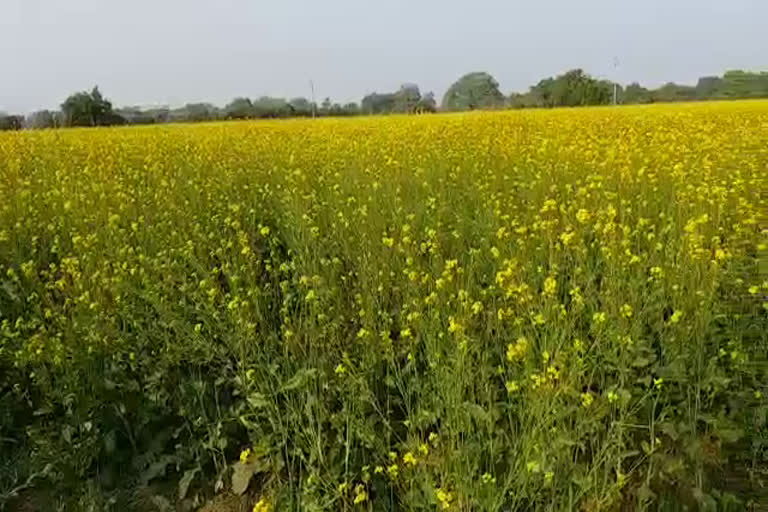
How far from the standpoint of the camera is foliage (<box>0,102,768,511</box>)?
236 centimetres

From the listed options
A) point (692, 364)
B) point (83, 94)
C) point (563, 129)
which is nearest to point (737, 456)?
point (692, 364)

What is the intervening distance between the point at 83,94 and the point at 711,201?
Answer: 2405 cm

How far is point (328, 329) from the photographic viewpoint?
3084mm

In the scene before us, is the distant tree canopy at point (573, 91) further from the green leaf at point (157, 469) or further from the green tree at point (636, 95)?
the green leaf at point (157, 469)

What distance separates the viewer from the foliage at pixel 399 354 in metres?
2.36

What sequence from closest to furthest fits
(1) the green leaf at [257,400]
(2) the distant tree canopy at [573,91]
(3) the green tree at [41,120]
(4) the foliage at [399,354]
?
(4) the foliage at [399,354] < (1) the green leaf at [257,400] < (3) the green tree at [41,120] < (2) the distant tree canopy at [573,91]

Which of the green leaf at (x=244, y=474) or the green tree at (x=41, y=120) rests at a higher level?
the green tree at (x=41, y=120)

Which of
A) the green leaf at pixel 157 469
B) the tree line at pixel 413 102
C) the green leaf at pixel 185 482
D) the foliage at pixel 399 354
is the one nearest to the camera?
→ the foliage at pixel 399 354

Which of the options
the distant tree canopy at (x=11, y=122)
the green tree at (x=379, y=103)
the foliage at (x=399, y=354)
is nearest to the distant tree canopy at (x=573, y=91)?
the green tree at (x=379, y=103)

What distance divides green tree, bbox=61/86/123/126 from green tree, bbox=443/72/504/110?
460 inches

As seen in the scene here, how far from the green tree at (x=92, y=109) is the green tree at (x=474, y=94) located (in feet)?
38.4

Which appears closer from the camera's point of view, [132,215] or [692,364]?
[692,364]

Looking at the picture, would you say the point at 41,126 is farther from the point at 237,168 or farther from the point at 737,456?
the point at 737,456

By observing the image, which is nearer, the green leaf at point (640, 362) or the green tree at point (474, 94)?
the green leaf at point (640, 362)
